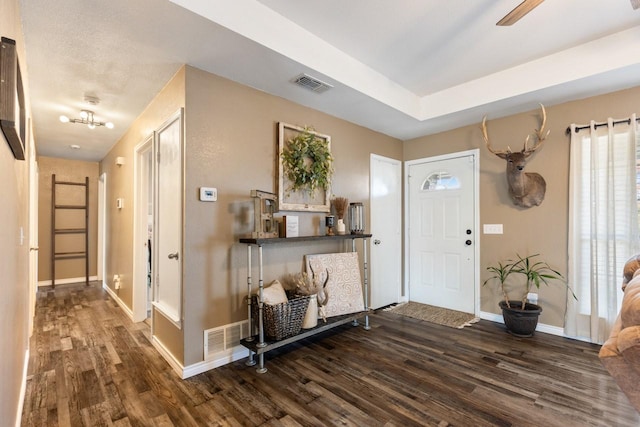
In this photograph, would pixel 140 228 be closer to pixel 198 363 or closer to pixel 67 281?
pixel 198 363

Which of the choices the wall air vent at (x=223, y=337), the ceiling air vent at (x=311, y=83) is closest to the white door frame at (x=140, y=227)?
the wall air vent at (x=223, y=337)

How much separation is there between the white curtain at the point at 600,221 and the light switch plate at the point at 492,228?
2.23 feet

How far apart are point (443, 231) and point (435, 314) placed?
3.64ft

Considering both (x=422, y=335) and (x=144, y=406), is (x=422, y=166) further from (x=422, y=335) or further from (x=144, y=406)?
(x=144, y=406)

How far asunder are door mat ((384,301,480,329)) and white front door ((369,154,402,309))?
0.22m

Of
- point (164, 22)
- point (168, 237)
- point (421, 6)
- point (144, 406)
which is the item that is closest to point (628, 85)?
point (421, 6)

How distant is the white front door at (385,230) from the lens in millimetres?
4117

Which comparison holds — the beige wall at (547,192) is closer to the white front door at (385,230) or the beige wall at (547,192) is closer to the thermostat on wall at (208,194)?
the white front door at (385,230)

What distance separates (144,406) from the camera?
2.02m

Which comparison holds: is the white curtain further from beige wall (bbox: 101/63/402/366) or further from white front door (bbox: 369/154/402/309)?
beige wall (bbox: 101/63/402/366)

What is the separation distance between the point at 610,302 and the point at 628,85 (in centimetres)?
206

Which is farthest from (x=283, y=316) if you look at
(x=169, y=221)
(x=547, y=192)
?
(x=547, y=192)

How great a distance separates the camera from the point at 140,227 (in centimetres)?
366

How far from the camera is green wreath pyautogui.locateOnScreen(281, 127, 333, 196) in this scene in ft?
10.0
